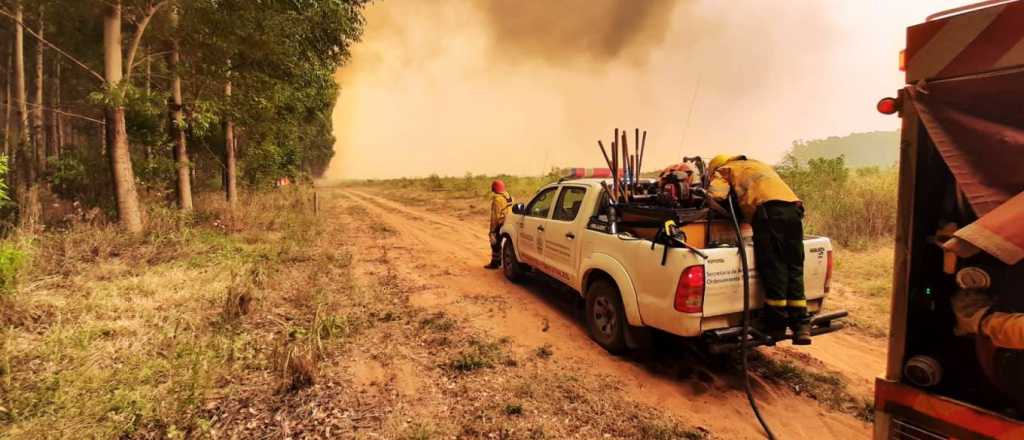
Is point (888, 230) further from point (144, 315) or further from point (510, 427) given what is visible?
point (144, 315)

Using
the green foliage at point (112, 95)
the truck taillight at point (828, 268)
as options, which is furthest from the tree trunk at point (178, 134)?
the truck taillight at point (828, 268)

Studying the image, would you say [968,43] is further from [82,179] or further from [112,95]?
[82,179]

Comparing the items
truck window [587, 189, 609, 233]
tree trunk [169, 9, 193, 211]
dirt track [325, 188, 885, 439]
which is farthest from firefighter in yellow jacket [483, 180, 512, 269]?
tree trunk [169, 9, 193, 211]

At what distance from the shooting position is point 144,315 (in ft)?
15.4

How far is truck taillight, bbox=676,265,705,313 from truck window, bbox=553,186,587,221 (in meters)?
1.86

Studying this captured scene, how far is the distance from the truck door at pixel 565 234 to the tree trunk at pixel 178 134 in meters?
9.07

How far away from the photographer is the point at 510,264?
6969 millimetres

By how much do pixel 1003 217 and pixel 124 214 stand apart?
417 inches

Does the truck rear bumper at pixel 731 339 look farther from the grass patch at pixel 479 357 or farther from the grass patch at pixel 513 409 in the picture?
the grass patch at pixel 479 357

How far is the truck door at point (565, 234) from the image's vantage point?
4984mm

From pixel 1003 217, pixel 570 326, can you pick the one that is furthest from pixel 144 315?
pixel 1003 217

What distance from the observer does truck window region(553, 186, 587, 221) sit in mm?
5230

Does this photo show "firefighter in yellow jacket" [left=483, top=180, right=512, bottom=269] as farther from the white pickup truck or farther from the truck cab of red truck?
the truck cab of red truck

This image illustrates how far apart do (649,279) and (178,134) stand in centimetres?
1137
